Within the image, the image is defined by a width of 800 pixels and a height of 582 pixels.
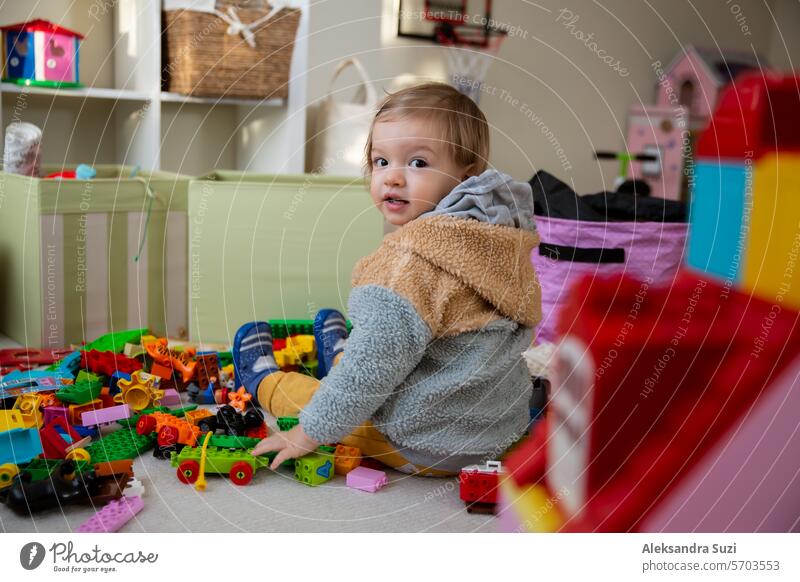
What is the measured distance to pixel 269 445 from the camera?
0.80 m

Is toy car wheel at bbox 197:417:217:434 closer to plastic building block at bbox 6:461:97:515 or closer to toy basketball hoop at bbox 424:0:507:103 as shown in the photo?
plastic building block at bbox 6:461:97:515

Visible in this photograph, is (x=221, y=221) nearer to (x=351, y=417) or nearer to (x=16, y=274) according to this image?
(x=16, y=274)

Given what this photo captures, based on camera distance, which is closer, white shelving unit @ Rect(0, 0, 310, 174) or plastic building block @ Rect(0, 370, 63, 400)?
plastic building block @ Rect(0, 370, 63, 400)

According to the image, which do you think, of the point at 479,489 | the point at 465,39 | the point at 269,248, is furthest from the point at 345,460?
the point at 465,39

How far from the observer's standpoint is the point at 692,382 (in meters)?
0.61

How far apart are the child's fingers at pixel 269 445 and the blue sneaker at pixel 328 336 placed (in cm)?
26

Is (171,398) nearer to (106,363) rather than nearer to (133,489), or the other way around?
(106,363)

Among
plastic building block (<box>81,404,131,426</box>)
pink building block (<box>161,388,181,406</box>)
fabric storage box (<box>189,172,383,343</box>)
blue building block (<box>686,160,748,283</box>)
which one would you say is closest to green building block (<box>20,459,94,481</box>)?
plastic building block (<box>81,404,131,426</box>)

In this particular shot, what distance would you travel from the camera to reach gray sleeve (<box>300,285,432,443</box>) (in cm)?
75

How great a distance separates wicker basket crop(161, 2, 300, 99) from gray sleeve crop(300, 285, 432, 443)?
79 cm

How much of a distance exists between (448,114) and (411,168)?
65 millimetres

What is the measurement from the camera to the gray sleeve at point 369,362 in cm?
75

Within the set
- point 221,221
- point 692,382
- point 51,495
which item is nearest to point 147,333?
point 221,221

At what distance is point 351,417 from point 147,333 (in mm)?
473
